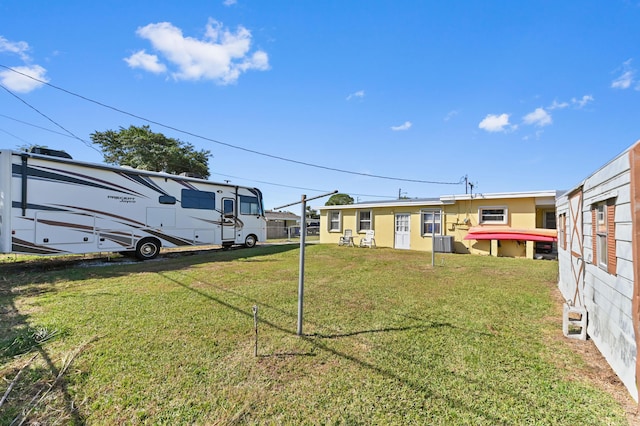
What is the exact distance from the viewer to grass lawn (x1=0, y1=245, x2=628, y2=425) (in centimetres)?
203

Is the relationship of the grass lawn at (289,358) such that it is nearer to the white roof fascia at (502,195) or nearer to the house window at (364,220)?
the white roof fascia at (502,195)

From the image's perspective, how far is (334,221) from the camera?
16.5 metres

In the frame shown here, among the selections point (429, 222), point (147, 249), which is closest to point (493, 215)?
point (429, 222)

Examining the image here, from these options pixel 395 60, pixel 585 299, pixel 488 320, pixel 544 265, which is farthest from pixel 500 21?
pixel 488 320

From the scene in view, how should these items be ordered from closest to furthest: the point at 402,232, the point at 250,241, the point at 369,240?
the point at 250,241, the point at 402,232, the point at 369,240

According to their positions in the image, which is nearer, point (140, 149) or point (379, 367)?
point (379, 367)

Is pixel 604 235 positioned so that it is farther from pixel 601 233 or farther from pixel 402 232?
pixel 402 232

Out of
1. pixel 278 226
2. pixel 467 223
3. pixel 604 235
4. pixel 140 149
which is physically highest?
pixel 140 149

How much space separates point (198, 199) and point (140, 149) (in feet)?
55.6

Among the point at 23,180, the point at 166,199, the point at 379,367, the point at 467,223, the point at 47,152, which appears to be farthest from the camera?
the point at 467,223

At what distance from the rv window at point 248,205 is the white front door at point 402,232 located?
22.6 feet

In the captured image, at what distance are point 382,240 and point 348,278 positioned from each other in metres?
8.52

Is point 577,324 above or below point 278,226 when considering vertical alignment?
below

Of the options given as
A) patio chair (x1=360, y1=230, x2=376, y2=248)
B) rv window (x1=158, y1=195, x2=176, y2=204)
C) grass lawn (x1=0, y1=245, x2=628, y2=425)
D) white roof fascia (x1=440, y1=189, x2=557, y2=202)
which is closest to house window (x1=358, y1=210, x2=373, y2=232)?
patio chair (x1=360, y1=230, x2=376, y2=248)
